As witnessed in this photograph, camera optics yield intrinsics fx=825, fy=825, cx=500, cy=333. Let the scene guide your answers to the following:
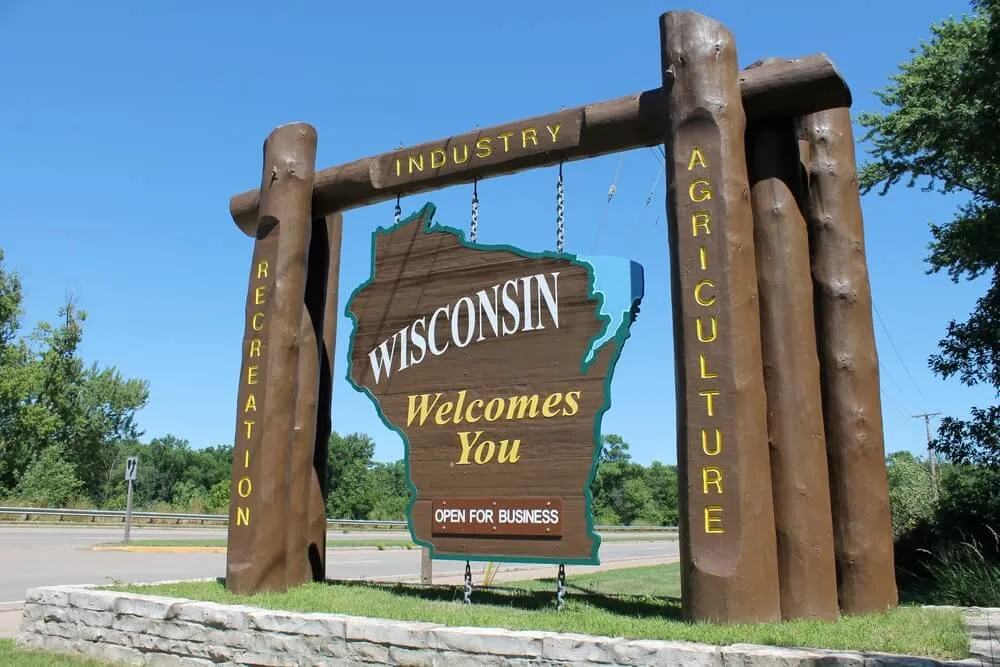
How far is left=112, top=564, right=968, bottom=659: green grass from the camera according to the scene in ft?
15.9

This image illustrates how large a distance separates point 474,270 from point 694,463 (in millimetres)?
3017

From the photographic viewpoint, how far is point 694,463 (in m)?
5.74

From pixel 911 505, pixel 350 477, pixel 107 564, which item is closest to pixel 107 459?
pixel 350 477

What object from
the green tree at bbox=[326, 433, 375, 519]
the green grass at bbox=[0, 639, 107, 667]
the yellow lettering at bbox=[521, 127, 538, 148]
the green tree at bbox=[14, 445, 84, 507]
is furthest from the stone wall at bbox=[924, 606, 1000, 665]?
the green tree at bbox=[326, 433, 375, 519]

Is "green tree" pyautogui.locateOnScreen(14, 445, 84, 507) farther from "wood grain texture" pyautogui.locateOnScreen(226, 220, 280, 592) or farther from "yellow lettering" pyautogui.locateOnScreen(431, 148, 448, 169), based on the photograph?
"yellow lettering" pyautogui.locateOnScreen(431, 148, 448, 169)

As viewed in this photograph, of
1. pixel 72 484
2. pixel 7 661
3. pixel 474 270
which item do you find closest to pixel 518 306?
pixel 474 270

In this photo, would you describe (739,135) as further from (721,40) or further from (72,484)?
(72,484)

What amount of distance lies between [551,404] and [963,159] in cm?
1177

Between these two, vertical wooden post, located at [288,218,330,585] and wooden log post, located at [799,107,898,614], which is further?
vertical wooden post, located at [288,218,330,585]

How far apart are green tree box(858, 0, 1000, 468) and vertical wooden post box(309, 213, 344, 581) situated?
9.47 m

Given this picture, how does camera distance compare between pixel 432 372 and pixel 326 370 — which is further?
pixel 326 370

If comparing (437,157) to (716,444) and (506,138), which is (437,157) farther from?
(716,444)

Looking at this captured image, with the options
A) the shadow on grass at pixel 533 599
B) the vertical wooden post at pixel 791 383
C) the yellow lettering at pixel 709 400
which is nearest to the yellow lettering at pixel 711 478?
the yellow lettering at pixel 709 400

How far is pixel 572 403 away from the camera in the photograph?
6.98 meters
